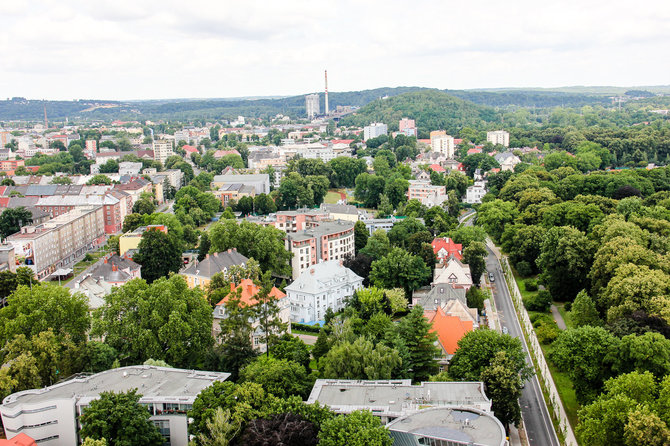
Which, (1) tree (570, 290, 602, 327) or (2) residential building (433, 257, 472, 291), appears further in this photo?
(2) residential building (433, 257, 472, 291)

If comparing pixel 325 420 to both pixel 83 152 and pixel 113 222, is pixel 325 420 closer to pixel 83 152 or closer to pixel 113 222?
pixel 113 222

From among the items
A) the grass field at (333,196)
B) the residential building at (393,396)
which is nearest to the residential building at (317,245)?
the residential building at (393,396)

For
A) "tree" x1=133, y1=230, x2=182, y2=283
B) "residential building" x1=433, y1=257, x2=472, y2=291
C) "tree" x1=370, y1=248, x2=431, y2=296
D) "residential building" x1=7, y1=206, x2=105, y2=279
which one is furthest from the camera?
"residential building" x1=7, y1=206, x2=105, y2=279

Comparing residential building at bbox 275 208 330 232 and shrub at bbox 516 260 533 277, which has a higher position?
residential building at bbox 275 208 330 232

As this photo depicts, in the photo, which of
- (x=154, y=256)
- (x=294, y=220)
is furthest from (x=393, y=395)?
(x=294, y=220)

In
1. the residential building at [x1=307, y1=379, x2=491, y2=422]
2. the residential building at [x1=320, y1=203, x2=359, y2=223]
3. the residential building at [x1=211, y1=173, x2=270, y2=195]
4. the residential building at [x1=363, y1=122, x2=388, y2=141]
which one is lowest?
the residential building at [x1=307, y1=379, x2=491, y2=422]

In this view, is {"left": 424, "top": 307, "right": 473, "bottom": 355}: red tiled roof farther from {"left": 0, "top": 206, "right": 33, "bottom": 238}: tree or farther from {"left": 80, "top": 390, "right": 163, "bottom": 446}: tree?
{"left": 0, "top": 206, "right": 33, "bottom": 238}: tree

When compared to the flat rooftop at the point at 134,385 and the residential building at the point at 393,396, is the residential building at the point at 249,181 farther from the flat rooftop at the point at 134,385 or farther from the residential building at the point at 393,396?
the residential building at the point at 393,396

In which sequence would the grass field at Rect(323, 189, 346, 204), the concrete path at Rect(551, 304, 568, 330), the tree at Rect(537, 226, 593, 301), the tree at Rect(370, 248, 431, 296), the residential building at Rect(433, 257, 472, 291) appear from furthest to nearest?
1. the grass field at Rect(323, 189, 346, 204)
2. the tree at Rect(370, 248, 431, 296)
3. the residential building at Rect(433, 257, 472, 291)
4. the tree at Rect(537, 226, 593, 301)
5. the concrete path at Rect(551, 304, 568, 330)

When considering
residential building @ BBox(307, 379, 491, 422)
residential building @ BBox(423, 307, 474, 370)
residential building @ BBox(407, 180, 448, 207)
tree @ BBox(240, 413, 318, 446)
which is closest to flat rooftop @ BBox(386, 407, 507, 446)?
residential building @ BBox(307, 379, 491, 422)
